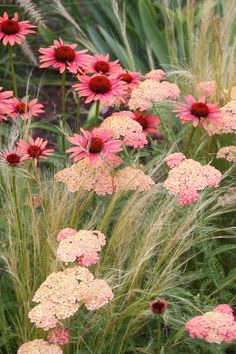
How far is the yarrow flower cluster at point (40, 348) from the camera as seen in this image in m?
1.53

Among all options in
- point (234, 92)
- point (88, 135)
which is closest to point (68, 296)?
point (88, 135)

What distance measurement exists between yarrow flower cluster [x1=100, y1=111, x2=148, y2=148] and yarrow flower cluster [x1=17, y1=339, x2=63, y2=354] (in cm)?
63

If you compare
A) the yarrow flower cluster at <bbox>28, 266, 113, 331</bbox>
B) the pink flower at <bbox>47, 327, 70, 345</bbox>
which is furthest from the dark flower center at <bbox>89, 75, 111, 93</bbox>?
the pink flower at <bbox>47, 327, 70, 345</bbox>

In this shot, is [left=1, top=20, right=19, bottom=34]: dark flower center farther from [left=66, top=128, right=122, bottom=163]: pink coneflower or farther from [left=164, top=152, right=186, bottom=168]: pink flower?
[left=164, top=152, right=186, bottom=168]: pink flower

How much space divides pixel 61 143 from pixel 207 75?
654 mm

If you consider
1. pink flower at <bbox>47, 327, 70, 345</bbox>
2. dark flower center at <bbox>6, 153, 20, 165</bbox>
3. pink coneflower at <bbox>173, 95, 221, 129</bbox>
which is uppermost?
dark flower center at <bbox>6, 153, 20, 165</bbox>

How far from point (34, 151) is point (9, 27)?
52cm

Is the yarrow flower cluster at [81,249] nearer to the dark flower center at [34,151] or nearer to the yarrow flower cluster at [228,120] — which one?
the dark flower center at [34,151]

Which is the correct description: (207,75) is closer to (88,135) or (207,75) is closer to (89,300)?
(88,135)

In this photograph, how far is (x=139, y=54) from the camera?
A: 4164mm

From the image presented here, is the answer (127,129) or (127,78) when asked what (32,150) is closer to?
(127,129)

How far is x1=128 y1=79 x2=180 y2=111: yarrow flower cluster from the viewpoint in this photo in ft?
7.04

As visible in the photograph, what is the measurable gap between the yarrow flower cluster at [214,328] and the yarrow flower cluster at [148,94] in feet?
2.71

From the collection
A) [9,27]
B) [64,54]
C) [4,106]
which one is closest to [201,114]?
[64,54]
